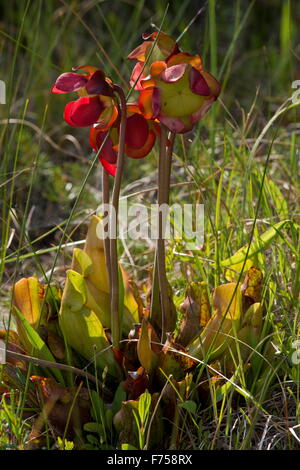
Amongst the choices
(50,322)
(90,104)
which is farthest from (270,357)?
(90,104)

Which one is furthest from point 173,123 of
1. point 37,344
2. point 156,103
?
point 37,344

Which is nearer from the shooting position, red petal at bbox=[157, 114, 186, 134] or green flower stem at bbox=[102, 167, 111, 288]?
red petal at bbox=[157, 114, 186, 134]

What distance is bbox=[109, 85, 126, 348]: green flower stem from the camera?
0.93 meters

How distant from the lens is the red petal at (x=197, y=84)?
0.90 metres

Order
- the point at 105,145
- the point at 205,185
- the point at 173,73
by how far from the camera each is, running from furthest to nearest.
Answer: the point at 205,185, the point at 105,145, the point at 173,73

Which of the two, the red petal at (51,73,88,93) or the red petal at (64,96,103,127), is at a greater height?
the red petal at (51,73,88,93)

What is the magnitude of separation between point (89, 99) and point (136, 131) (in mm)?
90

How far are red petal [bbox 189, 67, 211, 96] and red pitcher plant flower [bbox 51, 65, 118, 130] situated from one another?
12cm

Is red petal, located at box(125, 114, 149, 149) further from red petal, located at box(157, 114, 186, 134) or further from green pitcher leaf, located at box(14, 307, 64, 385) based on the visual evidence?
green pitcher leaf, located at box(14, 307, 64, 385)

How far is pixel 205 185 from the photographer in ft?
4.50

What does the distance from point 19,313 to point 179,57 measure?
0.46 metres

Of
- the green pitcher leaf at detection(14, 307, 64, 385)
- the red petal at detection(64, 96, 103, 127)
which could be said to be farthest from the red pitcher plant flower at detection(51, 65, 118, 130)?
the green pitcher leaf at detection(14, 307, 64, 385)

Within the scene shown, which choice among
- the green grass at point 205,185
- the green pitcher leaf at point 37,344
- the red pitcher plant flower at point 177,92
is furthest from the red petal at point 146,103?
the green pitcher leaf at point 37,344

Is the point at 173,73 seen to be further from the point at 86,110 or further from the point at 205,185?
the point at 205,185
